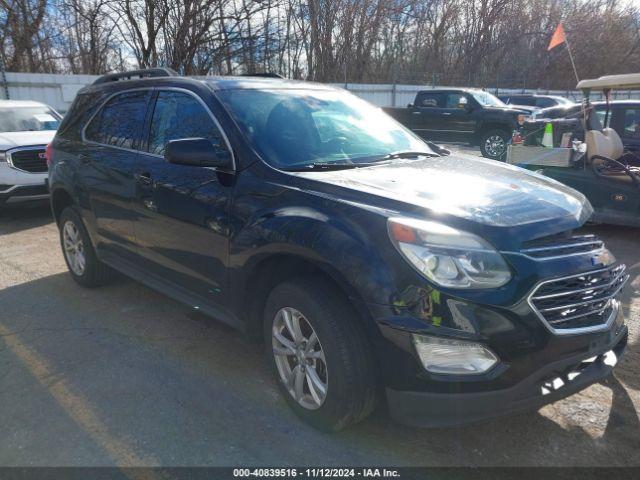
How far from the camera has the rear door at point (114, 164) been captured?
4.07 m

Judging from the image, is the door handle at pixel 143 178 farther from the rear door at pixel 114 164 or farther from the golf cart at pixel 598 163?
the golf cart at pixel 598 163

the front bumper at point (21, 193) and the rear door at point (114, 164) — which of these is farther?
the front bumper at point (21, 193)

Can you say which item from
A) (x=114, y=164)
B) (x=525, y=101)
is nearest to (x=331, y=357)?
(x=114, y=164)

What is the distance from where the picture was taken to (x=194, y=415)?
2984 millimetres

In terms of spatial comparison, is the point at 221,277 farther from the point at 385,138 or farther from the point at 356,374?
the point at 385,138

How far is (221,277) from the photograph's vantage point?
129 inches

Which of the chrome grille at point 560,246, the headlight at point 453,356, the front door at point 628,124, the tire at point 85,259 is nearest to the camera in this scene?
the headlight at point 453,356

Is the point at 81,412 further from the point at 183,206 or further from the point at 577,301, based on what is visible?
the point at 577,301

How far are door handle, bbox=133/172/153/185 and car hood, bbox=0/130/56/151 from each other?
5224mm

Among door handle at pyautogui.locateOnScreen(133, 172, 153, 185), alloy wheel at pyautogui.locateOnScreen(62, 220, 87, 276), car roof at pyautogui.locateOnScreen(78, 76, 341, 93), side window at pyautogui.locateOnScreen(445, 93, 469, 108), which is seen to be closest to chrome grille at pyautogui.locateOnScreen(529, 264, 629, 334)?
car roof at pyautogui.locateOnScreen(78, 76, 341, 93)

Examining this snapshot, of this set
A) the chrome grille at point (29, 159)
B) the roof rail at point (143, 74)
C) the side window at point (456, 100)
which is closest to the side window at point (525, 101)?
the side window at point (456, 100)

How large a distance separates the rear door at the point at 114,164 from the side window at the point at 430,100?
13.6 meters

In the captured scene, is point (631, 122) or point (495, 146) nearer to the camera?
point (631, 122)

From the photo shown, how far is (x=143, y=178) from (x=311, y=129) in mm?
1298
